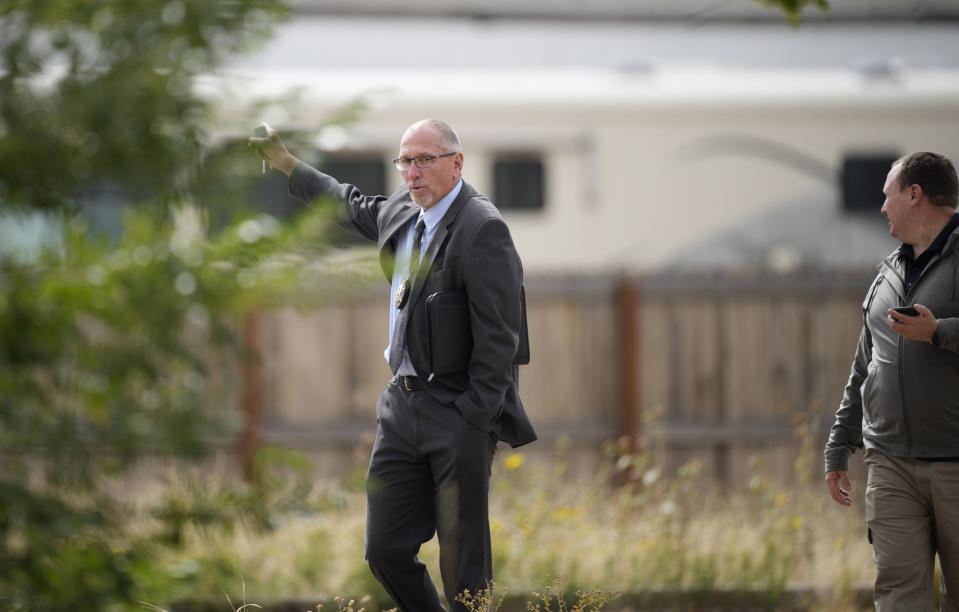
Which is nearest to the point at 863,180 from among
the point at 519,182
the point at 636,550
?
the point at 519,182

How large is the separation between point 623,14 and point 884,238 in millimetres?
4222

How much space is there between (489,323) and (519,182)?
8407mm

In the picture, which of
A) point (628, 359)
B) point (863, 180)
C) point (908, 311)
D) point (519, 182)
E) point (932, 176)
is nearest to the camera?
point (908, 311)

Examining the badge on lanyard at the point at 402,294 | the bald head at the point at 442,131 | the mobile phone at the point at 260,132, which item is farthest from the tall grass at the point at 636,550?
the mobile phone at the point at 260,132

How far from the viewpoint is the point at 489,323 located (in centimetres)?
416

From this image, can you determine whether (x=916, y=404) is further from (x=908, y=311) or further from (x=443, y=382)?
(x=443, y=382)

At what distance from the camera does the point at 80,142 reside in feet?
6.01

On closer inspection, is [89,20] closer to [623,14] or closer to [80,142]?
[80,142]

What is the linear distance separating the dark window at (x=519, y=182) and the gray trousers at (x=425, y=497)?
8.19 meters

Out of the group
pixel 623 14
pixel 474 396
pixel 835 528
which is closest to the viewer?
pixel 474 396

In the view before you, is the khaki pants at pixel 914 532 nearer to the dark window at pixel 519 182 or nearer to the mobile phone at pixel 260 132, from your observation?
the mobile phone at pixel 260 132

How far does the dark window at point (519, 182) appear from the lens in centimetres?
1241

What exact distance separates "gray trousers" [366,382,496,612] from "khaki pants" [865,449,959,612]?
1466 millimetres

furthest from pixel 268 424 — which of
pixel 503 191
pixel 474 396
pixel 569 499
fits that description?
pixel 474 396
